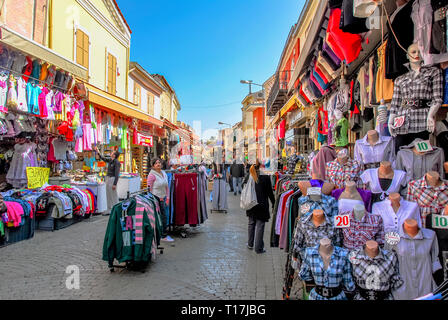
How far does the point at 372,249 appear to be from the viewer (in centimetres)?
276

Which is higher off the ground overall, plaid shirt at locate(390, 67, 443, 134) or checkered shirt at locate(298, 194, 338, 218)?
plaid shirt at locate(390, 67, 443, 134)

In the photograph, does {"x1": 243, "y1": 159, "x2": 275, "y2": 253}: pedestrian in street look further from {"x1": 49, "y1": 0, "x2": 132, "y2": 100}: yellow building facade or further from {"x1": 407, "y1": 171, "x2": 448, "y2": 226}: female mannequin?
{"x1": 49, "y1": 0, "x2": 132, "y2": 100}: yellow building facade

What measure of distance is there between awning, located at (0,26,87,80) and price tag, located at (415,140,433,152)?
730 cm

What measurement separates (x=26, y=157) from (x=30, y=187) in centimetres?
77

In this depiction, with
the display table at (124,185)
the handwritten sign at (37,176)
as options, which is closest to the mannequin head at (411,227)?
the handwritten sign at (37,176)

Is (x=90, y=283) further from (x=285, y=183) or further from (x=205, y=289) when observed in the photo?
(x=285, y=183)

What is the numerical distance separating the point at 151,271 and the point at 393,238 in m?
3.56

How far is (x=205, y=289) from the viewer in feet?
14.0

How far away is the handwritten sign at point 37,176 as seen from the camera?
7941mm

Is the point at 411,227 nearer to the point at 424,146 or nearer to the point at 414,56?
the point at 424,146

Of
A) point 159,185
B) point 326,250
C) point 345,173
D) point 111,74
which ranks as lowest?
point 326,250

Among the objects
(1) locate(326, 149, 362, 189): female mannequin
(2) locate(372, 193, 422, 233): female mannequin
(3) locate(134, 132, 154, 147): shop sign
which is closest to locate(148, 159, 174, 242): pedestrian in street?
(1) locate(326, 149, 362, 189): female mannequin

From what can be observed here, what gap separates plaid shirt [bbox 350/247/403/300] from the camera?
8.87ft

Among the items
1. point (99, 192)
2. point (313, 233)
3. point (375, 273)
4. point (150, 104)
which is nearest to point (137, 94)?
point (150, 104)
